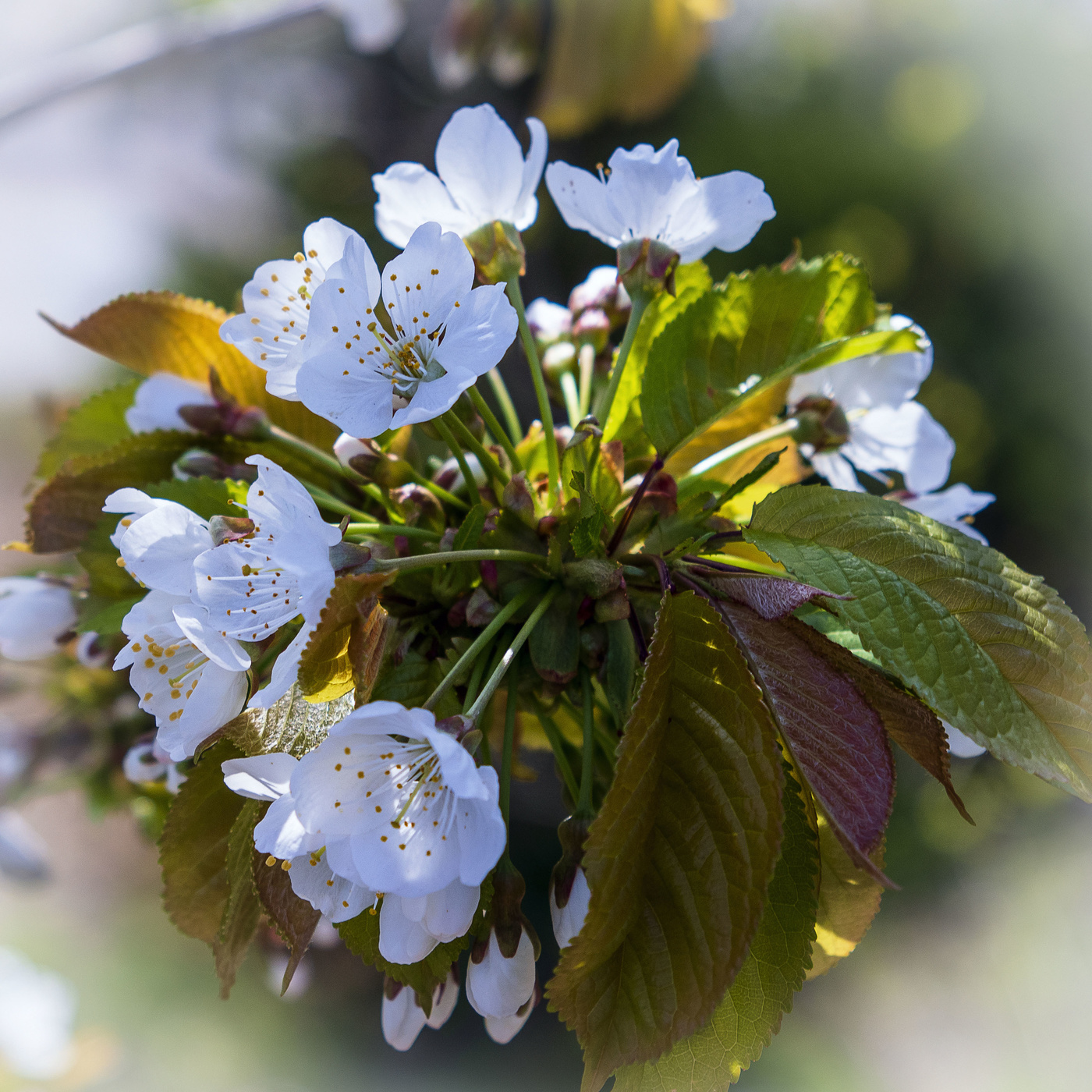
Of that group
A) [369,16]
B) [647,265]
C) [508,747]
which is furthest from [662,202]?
[369,16]

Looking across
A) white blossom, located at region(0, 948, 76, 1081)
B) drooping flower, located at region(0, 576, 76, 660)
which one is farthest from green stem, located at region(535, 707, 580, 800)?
white blossom, located at region(0, 948, 76, 1081)

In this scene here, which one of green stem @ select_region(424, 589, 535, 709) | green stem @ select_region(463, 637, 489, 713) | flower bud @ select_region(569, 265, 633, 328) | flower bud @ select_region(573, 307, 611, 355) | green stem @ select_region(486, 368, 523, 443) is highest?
flower bud @ select_region(569, 265, 633, 328)

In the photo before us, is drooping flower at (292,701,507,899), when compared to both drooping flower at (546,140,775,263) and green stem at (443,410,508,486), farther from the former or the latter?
drooping flower at (546,140,775,263)

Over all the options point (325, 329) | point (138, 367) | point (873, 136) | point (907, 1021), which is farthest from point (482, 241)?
point (907, 1021)

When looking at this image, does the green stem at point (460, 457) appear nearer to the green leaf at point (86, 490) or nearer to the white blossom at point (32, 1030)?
the green leaf at point (86, 490)

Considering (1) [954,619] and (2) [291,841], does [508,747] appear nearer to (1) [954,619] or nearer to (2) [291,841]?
(2) [291,841]
